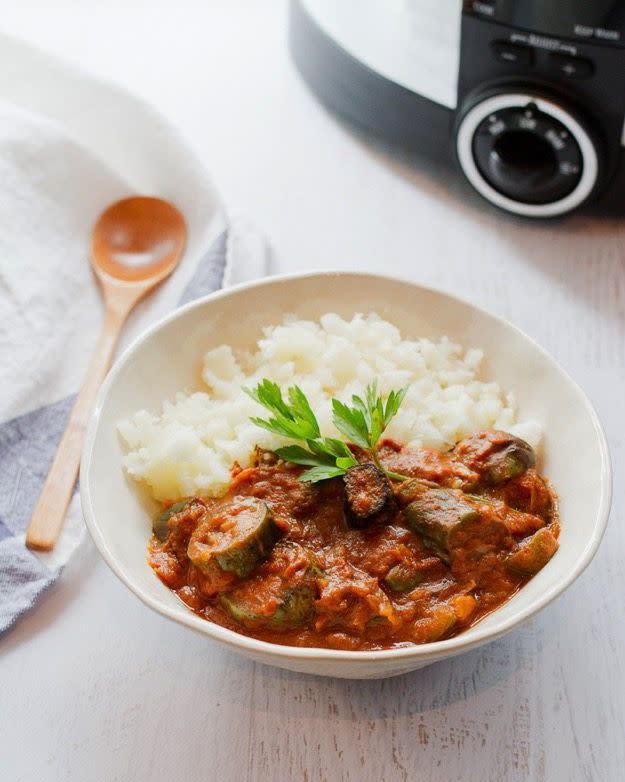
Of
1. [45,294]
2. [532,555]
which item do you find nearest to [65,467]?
[45,294]

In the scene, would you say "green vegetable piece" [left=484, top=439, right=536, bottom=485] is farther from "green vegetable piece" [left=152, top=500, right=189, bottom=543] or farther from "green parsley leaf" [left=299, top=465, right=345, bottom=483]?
"green vegetable piece" [left=152, top=500, right=189, bottom=543]

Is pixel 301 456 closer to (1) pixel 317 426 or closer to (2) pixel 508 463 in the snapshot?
(1) pixel 317 426

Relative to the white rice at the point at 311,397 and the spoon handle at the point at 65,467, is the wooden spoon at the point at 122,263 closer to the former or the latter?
the spoon handle at the point at 65,467

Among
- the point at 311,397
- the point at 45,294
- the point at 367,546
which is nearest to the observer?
the point at 367,546

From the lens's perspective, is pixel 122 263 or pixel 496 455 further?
pixel 122 263

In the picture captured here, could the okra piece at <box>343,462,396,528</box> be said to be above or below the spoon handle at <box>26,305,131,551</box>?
above

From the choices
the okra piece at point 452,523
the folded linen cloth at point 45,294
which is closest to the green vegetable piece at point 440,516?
the okra piece at point 452,523

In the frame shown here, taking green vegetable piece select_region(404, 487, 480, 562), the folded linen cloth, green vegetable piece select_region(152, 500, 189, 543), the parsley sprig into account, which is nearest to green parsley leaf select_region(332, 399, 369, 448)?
the parsley sprig
